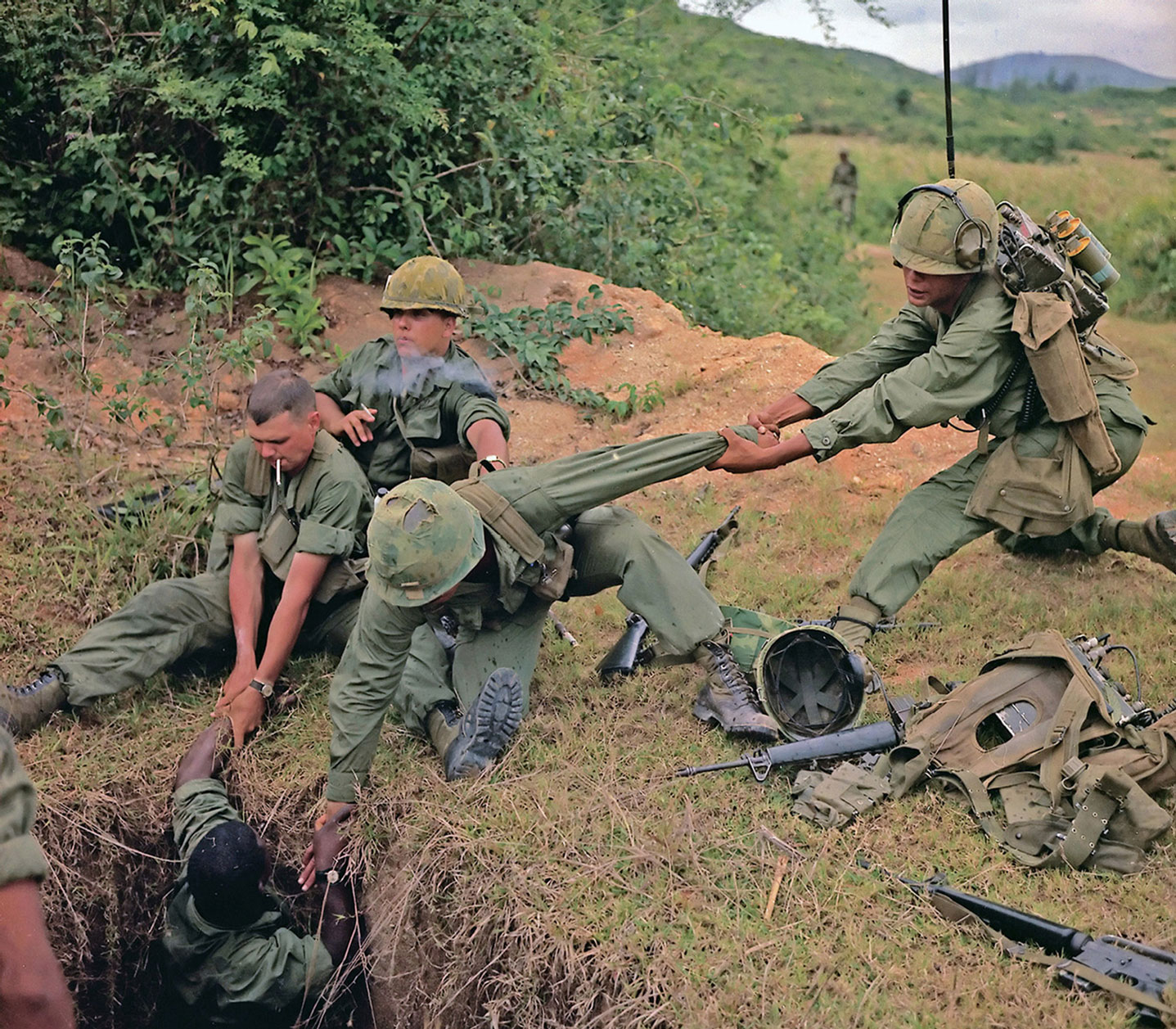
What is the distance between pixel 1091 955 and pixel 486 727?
2.03m

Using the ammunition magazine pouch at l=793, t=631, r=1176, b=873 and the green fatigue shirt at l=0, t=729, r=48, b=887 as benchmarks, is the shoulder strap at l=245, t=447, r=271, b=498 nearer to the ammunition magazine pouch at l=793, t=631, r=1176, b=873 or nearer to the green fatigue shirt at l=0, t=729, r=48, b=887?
the ammunition magazine pouch at l=793, t=631, r=1176, b=873

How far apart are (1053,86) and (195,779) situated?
34.3 metres

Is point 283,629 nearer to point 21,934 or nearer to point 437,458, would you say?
point 437,458

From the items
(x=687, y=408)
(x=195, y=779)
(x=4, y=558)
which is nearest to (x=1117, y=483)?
(x=687, y=408)

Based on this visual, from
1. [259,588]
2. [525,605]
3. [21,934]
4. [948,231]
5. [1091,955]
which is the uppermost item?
[948,231]

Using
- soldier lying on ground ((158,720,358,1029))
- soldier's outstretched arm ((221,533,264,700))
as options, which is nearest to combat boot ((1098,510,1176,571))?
soldier lying on ground ((158,720,358,1029))

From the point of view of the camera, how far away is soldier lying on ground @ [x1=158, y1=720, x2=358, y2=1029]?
3977 millimetres

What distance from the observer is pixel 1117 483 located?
23.1 ft

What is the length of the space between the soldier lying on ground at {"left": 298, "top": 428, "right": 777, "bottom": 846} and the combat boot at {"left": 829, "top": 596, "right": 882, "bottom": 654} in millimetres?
568

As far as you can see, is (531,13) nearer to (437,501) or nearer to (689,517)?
(689,517)

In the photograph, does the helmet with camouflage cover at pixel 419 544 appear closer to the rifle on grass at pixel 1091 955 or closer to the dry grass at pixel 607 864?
the dry grass at pixel 607 864

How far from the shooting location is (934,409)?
463 cm

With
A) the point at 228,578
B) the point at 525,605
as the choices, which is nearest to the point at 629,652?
the point at 525,605

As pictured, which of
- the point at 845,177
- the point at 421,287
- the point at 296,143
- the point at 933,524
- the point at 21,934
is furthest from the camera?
the point at 845,177
